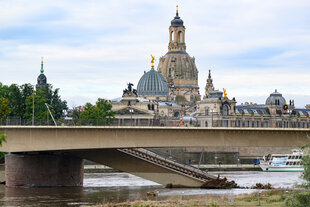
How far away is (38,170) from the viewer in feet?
246

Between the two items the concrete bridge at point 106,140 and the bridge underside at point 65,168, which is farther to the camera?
the bridge underside at point 65,168

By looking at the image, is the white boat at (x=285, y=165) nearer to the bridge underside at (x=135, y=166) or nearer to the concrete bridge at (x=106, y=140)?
the bridge underside at (x=135, y=166)

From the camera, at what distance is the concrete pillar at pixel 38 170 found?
7394cm

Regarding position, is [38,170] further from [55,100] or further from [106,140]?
[55,100]

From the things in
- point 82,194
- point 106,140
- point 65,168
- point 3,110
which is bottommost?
point 82,194

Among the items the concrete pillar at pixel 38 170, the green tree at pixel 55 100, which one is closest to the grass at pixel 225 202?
the concrete pillar at pixel 38 170

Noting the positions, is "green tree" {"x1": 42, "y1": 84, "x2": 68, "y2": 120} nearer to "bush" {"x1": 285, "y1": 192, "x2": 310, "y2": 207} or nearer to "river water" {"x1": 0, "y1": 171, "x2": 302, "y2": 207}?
"river water" {"x1": 0, "y1": 171, "x2": 302, "y2": 207}

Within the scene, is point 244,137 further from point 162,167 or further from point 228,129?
point 162,167

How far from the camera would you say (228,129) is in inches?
2682

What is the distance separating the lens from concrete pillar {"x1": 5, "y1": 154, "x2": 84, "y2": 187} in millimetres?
73938

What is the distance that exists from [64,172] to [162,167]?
10.7 m

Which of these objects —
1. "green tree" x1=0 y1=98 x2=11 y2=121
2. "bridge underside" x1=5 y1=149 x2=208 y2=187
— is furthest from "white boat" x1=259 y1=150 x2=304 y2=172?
"bridge underside" x1=5 y1=149 x2=208 y2=187

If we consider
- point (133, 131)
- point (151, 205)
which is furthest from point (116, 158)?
point (151, 205)

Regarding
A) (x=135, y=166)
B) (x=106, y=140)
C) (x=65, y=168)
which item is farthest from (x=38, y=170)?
(x=135, y=166)
